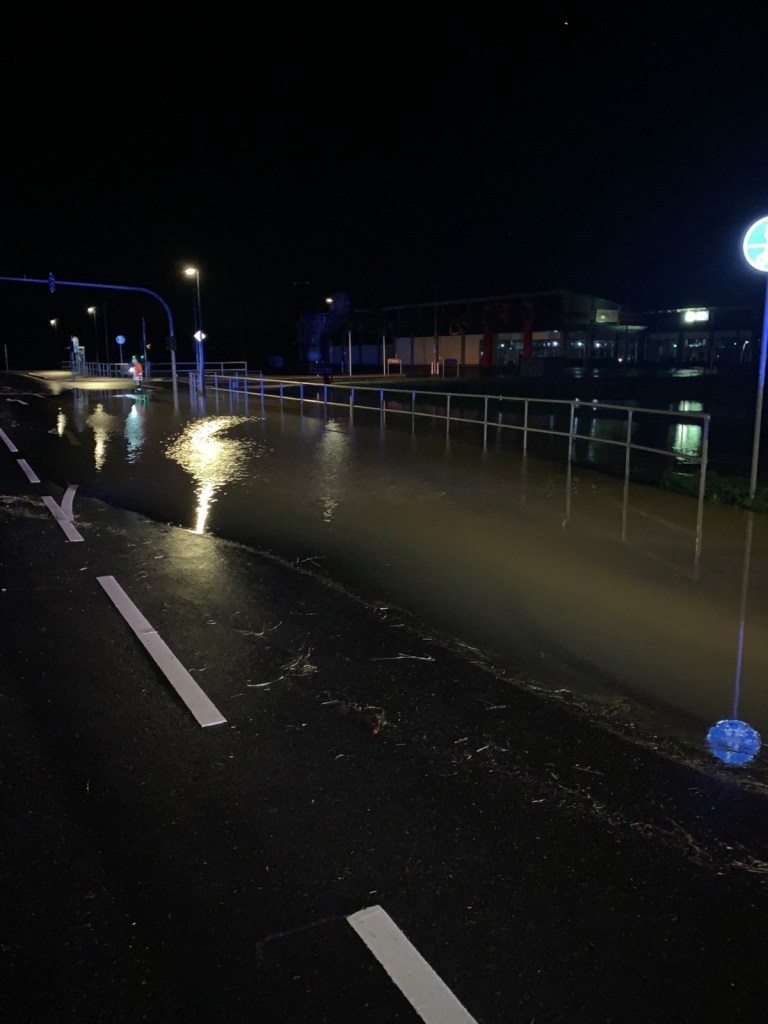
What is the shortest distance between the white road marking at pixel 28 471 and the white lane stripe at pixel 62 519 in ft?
5.43

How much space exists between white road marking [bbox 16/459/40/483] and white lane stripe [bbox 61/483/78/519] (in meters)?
0.88

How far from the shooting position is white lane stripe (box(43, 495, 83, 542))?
8828 mm

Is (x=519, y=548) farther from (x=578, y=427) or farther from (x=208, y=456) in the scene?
(x=578, y=427)

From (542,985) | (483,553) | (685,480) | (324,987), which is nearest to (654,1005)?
(542,985)

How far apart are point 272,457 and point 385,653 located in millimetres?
9857

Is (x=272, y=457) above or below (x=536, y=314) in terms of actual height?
below

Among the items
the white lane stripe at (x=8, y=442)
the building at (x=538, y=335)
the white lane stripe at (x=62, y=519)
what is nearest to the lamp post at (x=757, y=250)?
the white lane stripe at (x=62, y=519)

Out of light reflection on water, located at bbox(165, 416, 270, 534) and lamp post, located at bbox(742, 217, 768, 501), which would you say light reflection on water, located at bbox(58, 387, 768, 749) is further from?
lamp post, located at bbox(742, 217, 768, 501)

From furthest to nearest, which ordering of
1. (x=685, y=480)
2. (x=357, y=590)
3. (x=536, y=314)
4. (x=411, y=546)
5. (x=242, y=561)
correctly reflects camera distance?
(x=536, y=314) → (x=685, y=480) → (x=411, y=546) → (x=242, y=561) → (x=357, y=590)

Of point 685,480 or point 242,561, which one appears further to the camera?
point 685,480

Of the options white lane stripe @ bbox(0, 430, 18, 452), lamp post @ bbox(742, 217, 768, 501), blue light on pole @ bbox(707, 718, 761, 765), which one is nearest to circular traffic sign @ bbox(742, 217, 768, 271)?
lamp post @ bbox(742, 217, 768, 501)

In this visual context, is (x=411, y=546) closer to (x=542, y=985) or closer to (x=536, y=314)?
(x=542, y=985)

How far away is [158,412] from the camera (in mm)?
25422

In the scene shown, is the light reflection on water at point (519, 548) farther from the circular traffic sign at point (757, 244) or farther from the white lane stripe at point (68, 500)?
the circular traffic sign at point (757, 244)
